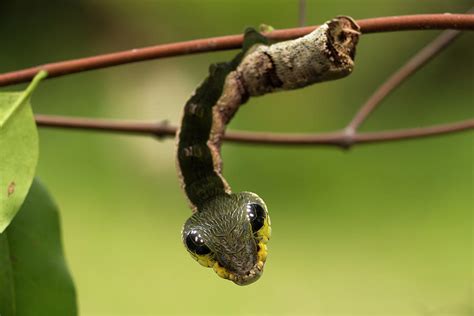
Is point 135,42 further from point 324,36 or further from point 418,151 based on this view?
point 324,36

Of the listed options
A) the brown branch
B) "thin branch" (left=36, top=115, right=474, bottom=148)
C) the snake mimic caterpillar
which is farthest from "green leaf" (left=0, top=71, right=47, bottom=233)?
Answer: "thin branch" (left=36, top=115, right=474, bottom=148)

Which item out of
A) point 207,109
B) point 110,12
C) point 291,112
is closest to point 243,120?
point 291,112

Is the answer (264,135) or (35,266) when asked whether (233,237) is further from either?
(264,135)

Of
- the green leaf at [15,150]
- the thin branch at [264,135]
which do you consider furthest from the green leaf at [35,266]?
the thin branch at [264,135]

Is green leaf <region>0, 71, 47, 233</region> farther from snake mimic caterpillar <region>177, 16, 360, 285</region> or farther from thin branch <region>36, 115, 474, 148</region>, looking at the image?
thin branch <region>36, 115, 474, 148</region>

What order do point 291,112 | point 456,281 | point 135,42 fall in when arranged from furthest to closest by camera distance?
1. point 135,42
2. point 291,112
3. point 456,281

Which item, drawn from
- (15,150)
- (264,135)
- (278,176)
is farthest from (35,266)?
(278,176)
